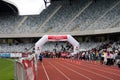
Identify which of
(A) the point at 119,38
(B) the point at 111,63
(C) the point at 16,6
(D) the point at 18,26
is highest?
(C) the point at 16,6

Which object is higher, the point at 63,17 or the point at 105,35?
the point at 63,17

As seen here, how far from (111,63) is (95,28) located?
81.5 ft

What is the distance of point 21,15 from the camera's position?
242ft

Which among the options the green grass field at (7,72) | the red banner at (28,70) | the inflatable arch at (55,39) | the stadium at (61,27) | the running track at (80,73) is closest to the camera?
the red banner at (28,70)

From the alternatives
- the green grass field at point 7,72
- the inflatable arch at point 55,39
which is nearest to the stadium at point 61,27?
the inflatable arch at point 55,39

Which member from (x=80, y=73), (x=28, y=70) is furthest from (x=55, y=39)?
(x=28, y=70)

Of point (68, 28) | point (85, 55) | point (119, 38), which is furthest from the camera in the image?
point (68, 28)

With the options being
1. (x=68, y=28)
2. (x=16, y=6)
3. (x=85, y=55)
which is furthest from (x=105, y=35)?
(x=16, y=6)

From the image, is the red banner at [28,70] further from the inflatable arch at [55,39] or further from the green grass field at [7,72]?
the inflatable arch at [55,39]

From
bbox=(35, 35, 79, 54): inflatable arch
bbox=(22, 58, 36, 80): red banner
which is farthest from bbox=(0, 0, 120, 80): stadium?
bbox=(22, 58, 36, 80): red banner

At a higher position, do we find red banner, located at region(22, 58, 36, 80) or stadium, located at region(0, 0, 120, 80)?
stadium, located at region(0, 0, 120, 80)

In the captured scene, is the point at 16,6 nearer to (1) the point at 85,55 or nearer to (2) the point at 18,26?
(2) the point at 18,26

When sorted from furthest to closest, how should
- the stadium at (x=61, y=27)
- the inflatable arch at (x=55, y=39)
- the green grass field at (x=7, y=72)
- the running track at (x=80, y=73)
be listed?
the stadium at (x=61, y=27) < the inflatable arch at (x=55, y=39) < the green grass field at (x=7, y=72) < the running track at (x=80, y=73)

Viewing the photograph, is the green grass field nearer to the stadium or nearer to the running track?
the running track
